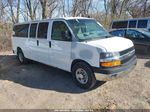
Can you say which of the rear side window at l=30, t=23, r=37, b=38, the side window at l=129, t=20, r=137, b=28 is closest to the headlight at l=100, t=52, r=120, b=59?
the rear side window at l=30, t=23, r=37, b=38

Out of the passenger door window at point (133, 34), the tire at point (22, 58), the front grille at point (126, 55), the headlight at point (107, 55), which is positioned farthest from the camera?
the passenger door window at point (133, 34)

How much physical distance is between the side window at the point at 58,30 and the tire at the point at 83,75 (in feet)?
3.21

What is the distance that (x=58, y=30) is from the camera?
4.20 meters

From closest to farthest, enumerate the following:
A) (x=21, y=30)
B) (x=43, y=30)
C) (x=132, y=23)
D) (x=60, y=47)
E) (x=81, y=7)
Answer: (x=60, y=47), (x=43, y=30), (x=21, y=30), (x=132, y=23), (x=81, y=7)

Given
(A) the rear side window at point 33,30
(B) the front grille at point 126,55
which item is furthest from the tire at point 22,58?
(B) the front grille at point 126,55

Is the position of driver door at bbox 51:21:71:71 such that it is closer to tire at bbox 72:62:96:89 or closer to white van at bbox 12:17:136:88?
white van at bbox 12:17:136:88

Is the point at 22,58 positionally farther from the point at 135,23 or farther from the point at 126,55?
the point at 135,23

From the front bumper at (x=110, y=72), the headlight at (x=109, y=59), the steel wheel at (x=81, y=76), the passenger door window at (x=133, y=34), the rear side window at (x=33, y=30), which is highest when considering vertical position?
the rear side window at (x=33, y=30)

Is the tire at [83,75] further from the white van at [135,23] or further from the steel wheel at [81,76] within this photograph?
the white van at [135,23]

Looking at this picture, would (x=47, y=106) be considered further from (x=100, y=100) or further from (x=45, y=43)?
(x=45, y=43)

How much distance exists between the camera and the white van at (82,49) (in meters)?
3.26

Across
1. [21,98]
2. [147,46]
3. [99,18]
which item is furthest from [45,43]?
[99,18]

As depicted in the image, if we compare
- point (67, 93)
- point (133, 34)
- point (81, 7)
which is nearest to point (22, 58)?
point (67, 93)

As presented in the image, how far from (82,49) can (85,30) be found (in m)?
0.79
